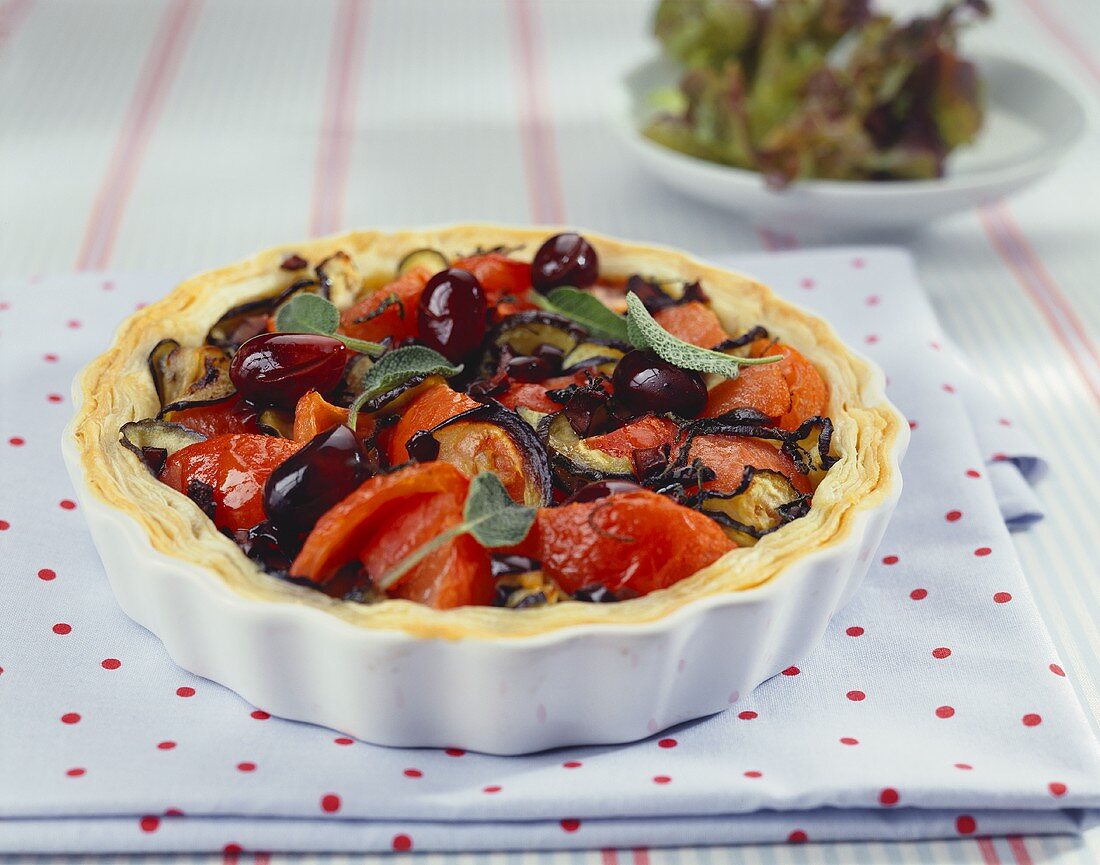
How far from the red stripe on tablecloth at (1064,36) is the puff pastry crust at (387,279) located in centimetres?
352

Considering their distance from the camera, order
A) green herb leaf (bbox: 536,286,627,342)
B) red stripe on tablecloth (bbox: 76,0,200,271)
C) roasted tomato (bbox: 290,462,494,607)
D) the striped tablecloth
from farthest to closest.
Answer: red stripe on tablecloth (bbox: 76,0,200,271) < the striped tablecloth < green herb leaf (bbox: 536,286,627,342) < roasted tomato (bbox: 290,462,494,607)

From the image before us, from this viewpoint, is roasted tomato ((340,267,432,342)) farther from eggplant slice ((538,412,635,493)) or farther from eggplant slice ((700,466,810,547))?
eggplant slice ((700,466,810,547))

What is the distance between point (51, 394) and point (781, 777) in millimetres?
2041

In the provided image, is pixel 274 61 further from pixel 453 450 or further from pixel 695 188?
pixel 453 450

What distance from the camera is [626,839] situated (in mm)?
2010

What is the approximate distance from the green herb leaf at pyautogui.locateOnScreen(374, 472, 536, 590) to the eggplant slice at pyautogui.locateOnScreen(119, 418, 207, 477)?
0.61 metres

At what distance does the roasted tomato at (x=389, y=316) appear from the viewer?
2820 mm

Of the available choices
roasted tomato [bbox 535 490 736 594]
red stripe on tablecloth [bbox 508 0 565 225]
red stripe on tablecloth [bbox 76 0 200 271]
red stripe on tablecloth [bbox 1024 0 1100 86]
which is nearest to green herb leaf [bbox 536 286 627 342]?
roasted tomato [bbox 535 490 736 594]

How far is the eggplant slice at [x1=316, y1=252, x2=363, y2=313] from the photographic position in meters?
2.99

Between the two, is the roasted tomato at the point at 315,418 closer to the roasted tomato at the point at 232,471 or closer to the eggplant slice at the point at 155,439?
the roasted tomato at the point at 232,471

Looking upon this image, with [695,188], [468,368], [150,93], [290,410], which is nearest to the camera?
[290,410]

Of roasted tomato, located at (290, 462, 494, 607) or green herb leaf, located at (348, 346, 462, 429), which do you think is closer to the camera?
roasted tomato, located at (290, 462, 494, 607)

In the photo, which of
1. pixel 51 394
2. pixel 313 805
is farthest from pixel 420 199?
pixel 313 805

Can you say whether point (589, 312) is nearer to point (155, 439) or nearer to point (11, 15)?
point (155, 439)
